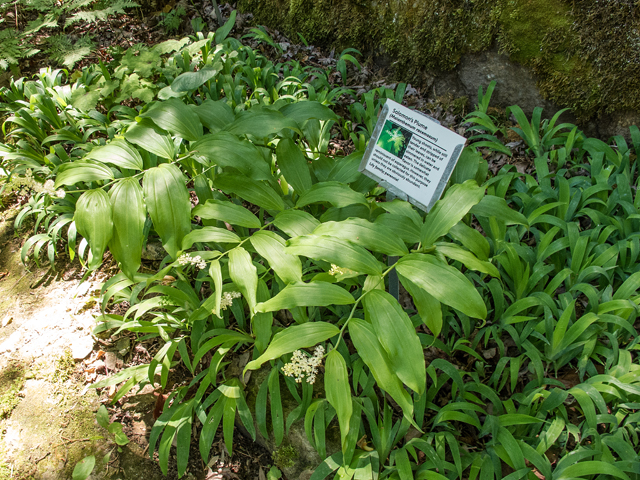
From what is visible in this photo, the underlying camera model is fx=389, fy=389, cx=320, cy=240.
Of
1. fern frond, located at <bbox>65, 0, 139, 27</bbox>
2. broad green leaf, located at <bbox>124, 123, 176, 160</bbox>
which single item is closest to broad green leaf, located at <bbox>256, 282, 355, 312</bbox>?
broad green leaf, located at <bbox>124, 123, 176, 160</bbox>

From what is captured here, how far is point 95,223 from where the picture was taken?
1.57 meters

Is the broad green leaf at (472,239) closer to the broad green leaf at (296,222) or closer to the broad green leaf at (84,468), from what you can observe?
the broad green leaf at (296,222)

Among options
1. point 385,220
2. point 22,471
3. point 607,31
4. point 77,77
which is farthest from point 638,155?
point 77,77

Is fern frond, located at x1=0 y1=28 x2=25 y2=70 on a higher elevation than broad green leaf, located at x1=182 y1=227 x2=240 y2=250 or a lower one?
higher

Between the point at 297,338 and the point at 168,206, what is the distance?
2.56 feet

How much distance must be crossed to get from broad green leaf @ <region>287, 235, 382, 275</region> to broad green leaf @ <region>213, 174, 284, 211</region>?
499 mm

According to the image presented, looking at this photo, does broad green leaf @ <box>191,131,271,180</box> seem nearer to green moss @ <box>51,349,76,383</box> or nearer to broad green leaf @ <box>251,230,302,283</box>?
broad green leaf @ <box>251,230,302,283</box>

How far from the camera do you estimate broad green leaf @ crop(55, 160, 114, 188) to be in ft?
5.57

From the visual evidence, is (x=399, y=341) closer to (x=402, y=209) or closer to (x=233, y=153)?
(x=402, y=209)

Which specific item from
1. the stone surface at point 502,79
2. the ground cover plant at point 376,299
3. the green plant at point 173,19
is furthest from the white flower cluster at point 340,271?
the green plant at point 173,19

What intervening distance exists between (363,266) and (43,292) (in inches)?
96.8

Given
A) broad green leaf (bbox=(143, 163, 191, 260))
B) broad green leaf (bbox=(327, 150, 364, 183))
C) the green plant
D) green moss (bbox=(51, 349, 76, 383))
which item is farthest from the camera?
the green plant

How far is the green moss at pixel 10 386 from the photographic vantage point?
219cm

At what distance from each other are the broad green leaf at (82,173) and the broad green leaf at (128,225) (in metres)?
0.17
